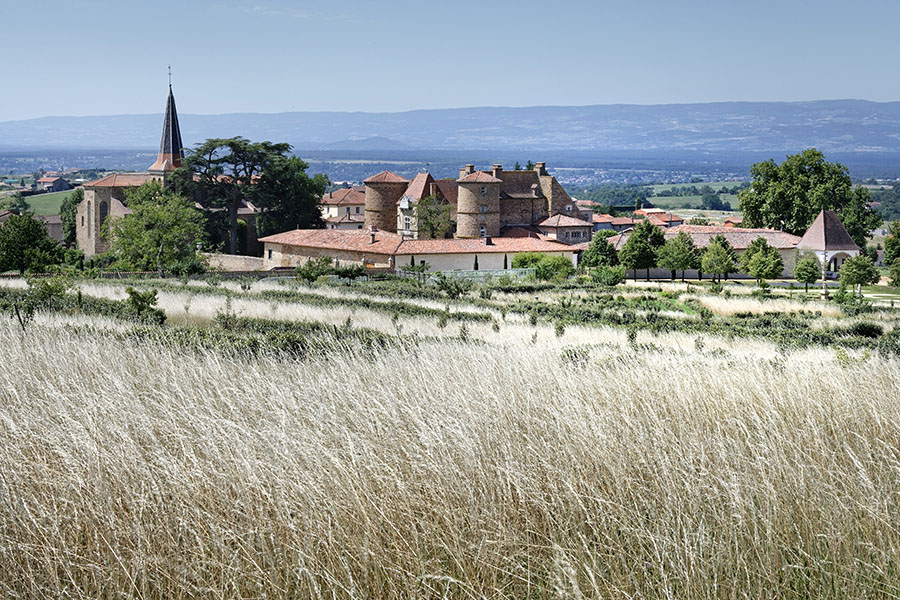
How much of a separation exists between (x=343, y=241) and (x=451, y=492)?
4909 cm

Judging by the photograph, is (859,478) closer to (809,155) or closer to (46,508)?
(46,508)

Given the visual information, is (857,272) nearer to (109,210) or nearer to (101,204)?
(109,210)

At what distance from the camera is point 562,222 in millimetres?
62500

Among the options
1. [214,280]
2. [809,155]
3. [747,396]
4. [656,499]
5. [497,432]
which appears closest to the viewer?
[656,499]

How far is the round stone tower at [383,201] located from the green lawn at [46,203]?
76.5 metres

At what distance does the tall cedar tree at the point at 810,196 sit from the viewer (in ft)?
212

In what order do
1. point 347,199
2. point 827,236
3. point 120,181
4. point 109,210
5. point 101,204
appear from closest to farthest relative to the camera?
point 827,236
point 109,210
point 101,204
point 120,181
point 347,199

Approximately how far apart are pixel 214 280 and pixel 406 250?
805 inches

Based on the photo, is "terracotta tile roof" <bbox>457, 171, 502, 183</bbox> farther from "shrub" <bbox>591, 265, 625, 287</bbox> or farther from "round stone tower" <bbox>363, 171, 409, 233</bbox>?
"shrub" <bbox>591, 265, 625, 287</bbox>

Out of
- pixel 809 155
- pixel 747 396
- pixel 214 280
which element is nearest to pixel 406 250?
pixel 214 280

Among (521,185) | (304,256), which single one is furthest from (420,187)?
(304,256)

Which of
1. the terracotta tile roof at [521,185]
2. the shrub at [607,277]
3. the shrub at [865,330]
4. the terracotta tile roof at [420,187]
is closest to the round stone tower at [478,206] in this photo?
the terracotta tile roof at [420,187]

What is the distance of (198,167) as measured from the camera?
61156mm

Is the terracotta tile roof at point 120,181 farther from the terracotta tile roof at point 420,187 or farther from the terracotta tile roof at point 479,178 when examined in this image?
the terracotta tile roof at point 479,178
